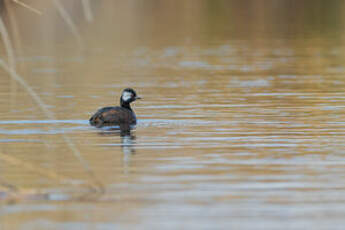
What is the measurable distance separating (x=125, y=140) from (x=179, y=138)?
0.71m

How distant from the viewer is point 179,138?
43.4 ft

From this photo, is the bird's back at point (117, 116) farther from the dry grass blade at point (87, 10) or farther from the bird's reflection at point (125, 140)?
the dry grass blade at point (87, 10)

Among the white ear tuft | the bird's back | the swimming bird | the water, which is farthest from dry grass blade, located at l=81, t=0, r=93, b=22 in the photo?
the white ear tuft

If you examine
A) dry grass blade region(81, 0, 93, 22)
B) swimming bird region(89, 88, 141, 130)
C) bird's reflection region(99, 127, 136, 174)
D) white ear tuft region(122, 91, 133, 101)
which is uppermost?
white ear tuft region(122, 91, 133, 101)

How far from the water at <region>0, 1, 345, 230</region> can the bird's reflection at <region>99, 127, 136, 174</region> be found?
23 mm

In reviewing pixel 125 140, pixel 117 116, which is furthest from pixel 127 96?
pixel 125 140

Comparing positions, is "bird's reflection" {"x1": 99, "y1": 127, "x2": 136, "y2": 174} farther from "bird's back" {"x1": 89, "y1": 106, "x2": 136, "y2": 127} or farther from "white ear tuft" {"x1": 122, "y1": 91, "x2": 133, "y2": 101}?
"white ear tuft" {"x1": 122, "y1": 91, "x2": 133, "y2": 101}

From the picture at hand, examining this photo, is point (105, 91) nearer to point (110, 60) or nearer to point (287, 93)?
point (287, 93)

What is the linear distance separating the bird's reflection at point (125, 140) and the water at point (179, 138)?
0.02m

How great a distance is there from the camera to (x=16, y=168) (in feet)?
34.7

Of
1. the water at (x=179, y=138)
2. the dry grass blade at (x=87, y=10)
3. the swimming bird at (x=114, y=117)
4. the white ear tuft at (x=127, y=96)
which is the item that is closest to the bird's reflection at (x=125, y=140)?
the water at (x=179, y=138)

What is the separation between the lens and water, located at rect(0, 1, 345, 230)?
8.20 meters

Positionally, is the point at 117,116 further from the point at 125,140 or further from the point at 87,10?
the point at 87,10

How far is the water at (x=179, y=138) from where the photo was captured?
8195 mm
